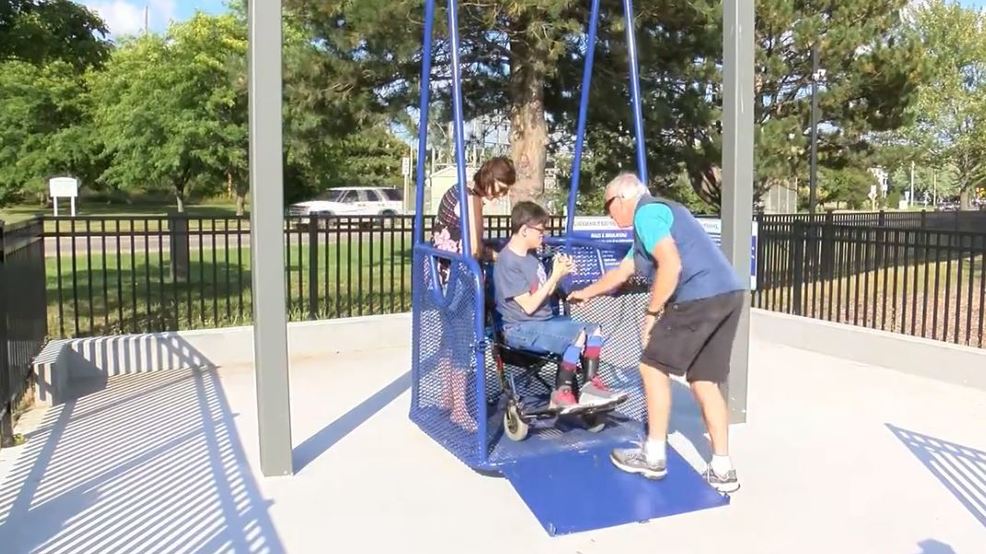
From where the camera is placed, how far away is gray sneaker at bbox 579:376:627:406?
14.9 feet

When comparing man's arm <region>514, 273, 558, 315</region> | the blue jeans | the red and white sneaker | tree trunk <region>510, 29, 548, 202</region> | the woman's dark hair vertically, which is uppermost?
tree trunk <region>510, 29, 548, 202</region>

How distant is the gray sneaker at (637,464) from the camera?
4129mm

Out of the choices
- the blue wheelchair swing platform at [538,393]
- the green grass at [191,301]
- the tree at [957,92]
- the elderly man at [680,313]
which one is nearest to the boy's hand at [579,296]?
the elderly man at [680,313]

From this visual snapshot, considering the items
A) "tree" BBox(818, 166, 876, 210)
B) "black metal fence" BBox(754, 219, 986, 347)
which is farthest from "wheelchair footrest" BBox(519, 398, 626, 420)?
"tree" BBox(818, 166, 876, 210)

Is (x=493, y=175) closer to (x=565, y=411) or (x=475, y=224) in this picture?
(x=475, y=224)

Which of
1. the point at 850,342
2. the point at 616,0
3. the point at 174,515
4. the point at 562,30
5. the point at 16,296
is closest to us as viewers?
A: the point at 174,515

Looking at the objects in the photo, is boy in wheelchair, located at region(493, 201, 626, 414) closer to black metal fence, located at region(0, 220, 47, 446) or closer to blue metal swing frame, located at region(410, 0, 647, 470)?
blue metal swing frame, located at region(410, 0, 647, 470)

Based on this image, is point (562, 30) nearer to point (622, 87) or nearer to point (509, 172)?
point (622, 87)

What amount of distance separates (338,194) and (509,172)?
34.1 meters

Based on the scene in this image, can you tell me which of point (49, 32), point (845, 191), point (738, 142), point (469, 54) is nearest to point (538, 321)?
point (738, 142)

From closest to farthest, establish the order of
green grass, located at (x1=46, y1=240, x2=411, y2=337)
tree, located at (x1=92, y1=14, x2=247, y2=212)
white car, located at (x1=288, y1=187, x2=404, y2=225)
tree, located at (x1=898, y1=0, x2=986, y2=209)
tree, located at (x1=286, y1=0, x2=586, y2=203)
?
green grass, located at (x1=46, y1=240, x2=411, y2=337) → tree, located at (x1=286, y1=0, x2=586, y2=203) → tree, located at (x1=898, y1=0, x2=986, y2=209) → tree, located at (x1=92, y1=14, x2=247, y2=212) → white car, located at (x1=288, y1=187, x2=404, y2=225)

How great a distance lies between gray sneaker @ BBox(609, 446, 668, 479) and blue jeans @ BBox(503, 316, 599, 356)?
60cm

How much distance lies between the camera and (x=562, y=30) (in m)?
9.37

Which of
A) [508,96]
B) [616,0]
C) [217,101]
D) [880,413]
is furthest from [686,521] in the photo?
[217,101]
